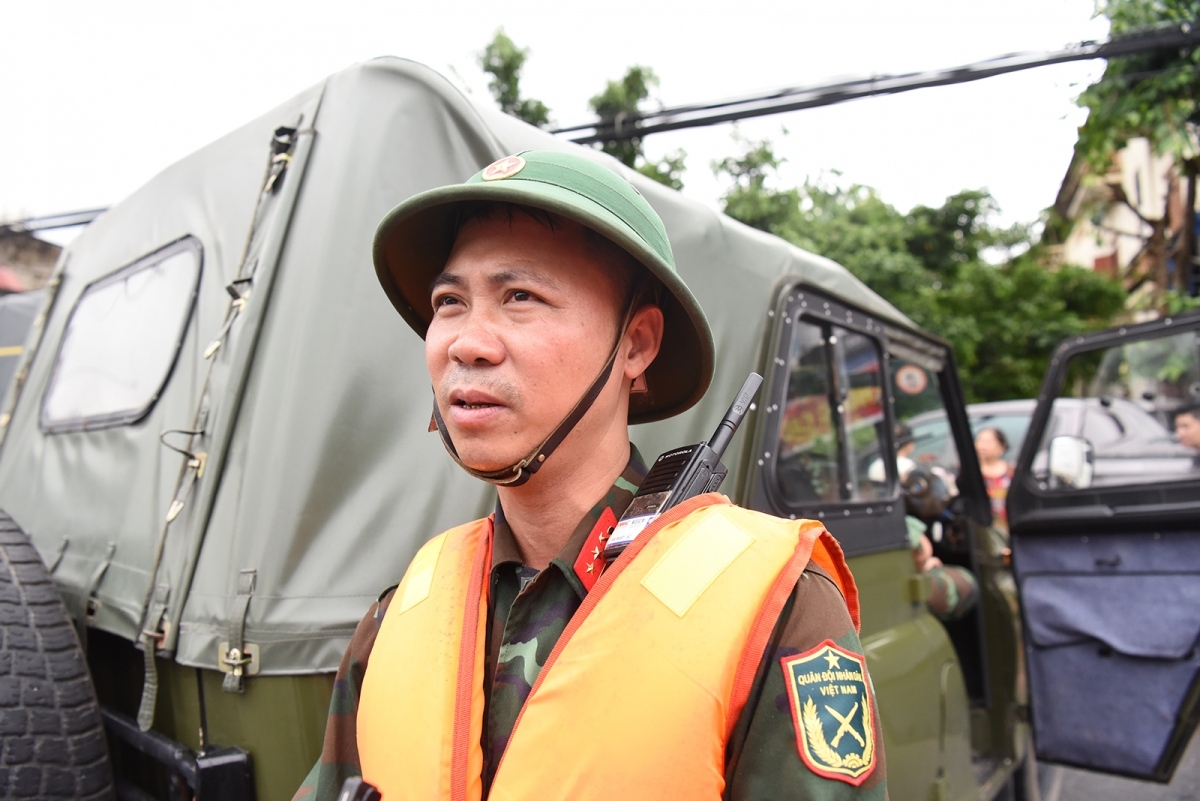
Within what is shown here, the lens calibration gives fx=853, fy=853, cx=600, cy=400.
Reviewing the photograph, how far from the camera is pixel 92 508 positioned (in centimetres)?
233

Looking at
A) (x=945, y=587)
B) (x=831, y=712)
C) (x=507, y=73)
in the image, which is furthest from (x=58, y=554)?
(x=507, y=73)

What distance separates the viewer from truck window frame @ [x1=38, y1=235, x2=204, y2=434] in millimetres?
2268

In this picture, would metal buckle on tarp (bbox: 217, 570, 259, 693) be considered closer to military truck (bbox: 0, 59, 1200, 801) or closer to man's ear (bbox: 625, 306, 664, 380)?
military truck (bbox: 0, 59, 1200, 801)

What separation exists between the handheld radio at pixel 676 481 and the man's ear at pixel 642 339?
0.52 feet

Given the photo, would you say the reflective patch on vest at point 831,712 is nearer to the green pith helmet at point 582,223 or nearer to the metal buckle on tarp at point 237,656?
the green pith helmet at point 582,223

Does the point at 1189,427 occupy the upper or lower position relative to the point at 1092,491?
upper

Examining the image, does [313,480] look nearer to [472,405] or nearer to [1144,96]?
[472,405]

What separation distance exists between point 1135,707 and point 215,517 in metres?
3.30

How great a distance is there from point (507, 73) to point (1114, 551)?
13.1 m

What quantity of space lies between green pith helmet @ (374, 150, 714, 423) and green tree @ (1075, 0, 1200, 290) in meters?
6.06

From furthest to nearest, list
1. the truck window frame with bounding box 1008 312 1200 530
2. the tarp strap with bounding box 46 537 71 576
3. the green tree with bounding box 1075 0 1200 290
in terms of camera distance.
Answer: the green tree with bounding box 1075 0 1200 290
the truck window frame with bounding box 1008 312 1200 530
the tarp strap with bounding box 46 537 71 576

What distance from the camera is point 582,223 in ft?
4.15

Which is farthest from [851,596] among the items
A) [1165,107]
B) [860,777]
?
[1165,107]

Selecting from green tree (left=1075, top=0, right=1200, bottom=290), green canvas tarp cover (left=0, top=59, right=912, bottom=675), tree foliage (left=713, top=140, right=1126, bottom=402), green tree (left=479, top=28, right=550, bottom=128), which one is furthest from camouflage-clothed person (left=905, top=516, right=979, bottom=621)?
green tree (left=479, top=28, right=550, bottom=128)
